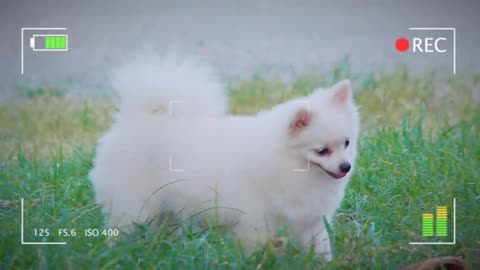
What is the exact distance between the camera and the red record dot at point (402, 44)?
2449 millimetres

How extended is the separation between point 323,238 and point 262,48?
2.72ft

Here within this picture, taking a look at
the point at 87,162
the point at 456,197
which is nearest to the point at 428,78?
the point at 456,197

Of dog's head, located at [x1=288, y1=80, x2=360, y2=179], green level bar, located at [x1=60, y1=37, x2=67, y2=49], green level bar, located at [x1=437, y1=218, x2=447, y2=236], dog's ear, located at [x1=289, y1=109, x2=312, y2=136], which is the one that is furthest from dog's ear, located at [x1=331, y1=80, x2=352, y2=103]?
green level bar, located at [x1=60, y1=37, x2=67, y2=49]

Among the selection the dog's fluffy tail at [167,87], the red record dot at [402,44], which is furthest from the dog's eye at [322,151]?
the red record dot at [402,44]

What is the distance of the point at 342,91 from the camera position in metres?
2.26

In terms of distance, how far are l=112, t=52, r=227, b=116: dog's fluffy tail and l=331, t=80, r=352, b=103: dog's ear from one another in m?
0.50

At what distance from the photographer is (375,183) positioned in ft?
9.12

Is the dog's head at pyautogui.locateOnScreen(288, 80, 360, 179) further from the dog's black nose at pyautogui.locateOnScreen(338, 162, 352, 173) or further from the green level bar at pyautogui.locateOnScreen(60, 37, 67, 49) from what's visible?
the green level bar at pyautogui.locateOnScreen(60, 37, 67, 49)

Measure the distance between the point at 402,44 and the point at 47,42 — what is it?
145 centimetres

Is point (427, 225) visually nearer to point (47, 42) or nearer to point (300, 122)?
point (300, 122)

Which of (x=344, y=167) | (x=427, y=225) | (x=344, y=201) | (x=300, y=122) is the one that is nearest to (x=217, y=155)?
(x=300, y=122)

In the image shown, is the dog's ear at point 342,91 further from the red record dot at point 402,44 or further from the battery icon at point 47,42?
the battery icon at point 47,42

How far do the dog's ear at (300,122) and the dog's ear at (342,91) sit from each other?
0.52 feet

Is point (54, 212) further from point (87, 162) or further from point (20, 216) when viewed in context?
point (87, 162)
